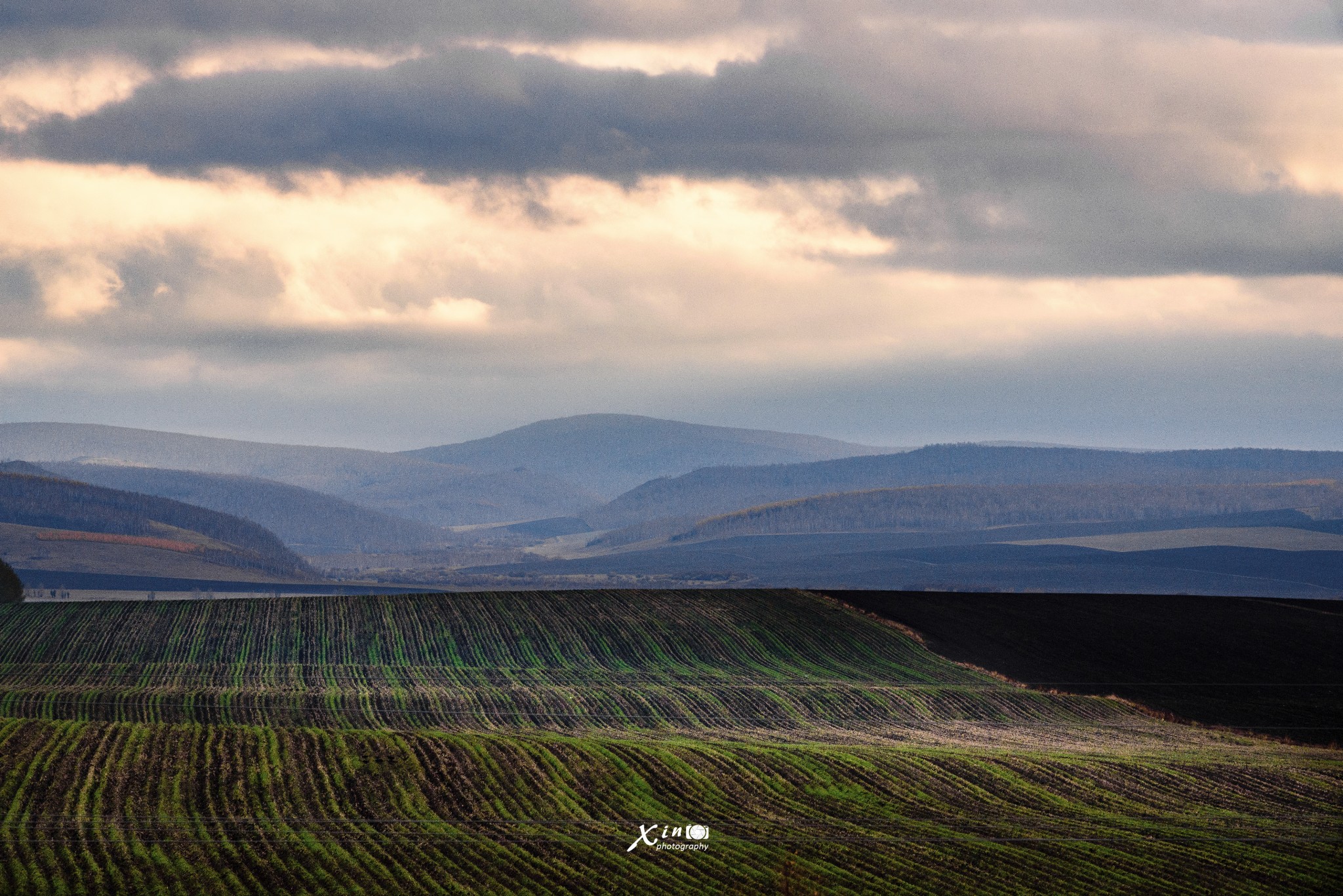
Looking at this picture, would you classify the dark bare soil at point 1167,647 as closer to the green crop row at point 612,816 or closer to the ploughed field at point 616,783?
the ploughed field at point 616,783

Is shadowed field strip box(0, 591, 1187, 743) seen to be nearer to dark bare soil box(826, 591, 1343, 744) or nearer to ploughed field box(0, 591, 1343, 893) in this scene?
ploughed field box(0, 591, 1343, 893)

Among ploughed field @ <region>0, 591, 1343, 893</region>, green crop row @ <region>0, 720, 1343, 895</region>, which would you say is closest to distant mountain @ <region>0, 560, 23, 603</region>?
ploughed field @ <region>0, 591, 1343, 893</region>

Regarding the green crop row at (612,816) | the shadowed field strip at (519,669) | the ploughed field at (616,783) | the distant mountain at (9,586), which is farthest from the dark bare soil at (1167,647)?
the distant mountain at (9,586)

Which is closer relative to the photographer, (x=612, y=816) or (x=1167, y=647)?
(x=612, y=816)

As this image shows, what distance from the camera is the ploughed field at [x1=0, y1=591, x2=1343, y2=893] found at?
39.9 metres

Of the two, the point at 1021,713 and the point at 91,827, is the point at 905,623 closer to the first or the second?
the point at 1021,713

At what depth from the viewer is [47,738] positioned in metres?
51.7

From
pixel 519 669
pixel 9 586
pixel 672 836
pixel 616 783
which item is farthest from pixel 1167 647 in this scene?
pixel 9 586

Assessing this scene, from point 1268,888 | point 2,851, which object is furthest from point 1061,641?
point 2,851

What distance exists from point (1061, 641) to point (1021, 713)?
2717 cm

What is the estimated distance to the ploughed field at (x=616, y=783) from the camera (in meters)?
39.9

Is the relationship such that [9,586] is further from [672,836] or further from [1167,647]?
[672,836]

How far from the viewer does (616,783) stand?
4997 centimetres

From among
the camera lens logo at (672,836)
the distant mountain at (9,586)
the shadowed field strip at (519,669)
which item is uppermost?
the camera lens logo at (672,836)
